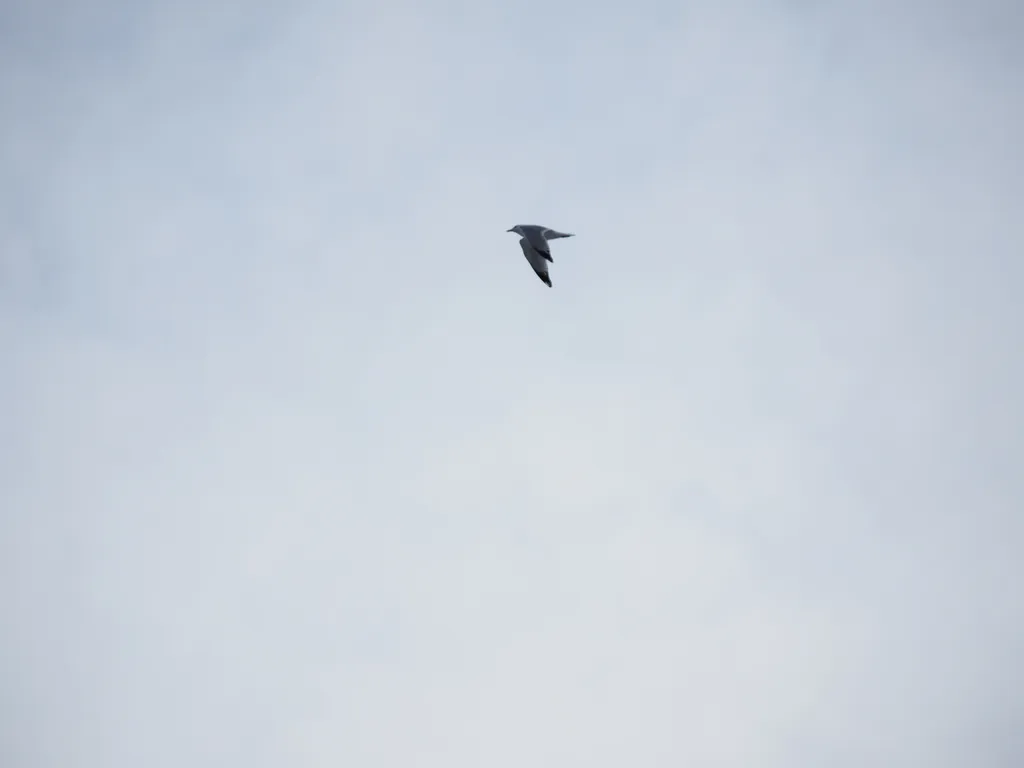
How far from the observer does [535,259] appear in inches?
1384

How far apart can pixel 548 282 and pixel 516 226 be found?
3.83 meters

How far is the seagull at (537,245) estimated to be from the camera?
34500mm

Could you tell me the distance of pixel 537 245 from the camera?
34469mm

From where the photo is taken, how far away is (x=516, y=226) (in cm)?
3519

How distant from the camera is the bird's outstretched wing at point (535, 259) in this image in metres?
34.7

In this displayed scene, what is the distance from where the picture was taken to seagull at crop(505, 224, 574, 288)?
3450 centimetres

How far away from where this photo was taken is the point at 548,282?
34.3 metres

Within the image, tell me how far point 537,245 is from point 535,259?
940 mm

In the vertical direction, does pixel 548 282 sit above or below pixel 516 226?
below

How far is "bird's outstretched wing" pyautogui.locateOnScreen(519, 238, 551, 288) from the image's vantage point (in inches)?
1367
